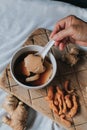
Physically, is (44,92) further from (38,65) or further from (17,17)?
→ (17,17)

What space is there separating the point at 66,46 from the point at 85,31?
0.29 feet

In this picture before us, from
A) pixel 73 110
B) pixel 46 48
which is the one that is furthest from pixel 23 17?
pixel 73 110

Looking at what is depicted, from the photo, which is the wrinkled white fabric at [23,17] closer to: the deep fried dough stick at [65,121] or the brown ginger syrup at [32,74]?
the brown ginger syrup at [32,74]

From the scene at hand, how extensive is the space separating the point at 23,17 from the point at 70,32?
0.69 feet

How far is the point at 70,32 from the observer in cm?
80

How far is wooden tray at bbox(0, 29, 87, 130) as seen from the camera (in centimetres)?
80

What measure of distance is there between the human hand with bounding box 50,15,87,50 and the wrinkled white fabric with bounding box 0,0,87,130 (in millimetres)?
89

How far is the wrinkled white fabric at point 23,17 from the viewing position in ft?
3.05

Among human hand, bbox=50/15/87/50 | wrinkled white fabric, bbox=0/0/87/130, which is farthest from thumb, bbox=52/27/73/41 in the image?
wrinkled white fabric, bbox=0/0/87/130

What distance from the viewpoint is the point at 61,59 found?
0.87 meters

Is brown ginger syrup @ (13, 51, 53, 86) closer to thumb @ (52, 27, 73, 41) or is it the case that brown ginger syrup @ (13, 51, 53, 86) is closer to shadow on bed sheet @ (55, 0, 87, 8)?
thumb @ (52, 27, 73, 41)

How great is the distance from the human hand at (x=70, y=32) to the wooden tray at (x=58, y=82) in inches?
1.3

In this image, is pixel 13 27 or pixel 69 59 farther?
pixel 13 27

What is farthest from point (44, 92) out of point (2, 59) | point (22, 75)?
point (2, 59)
